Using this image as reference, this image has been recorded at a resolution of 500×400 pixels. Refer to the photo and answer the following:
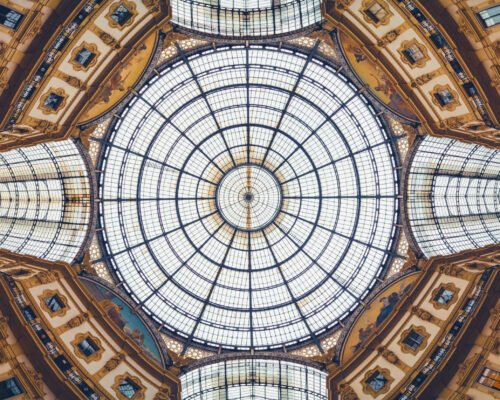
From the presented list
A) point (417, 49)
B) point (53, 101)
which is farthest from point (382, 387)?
point (53, 101)

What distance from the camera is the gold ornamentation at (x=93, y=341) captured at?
23.5m

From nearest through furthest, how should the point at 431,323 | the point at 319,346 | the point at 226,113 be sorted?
the point at 431,323
the point at 319,346
the point at 226,113

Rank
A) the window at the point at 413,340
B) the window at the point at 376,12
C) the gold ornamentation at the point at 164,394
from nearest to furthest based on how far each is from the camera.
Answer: the window at the point at 376,12 → the window at the point at 413,340 → the gold ornamentation at the point at 164,394

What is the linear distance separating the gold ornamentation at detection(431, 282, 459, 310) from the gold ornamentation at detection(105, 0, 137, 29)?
2055 centimetres

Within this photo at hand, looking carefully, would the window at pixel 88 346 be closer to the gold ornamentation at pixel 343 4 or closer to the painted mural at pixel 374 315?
the painted mural at pixel 374 315

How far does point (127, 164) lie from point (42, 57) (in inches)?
374

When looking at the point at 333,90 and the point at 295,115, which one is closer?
the point at 333,90

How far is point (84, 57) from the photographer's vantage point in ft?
70.9

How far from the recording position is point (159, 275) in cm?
2972

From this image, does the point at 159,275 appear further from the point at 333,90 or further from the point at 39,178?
the point at 333,90

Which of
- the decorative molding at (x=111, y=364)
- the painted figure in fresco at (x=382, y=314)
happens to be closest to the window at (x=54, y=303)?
the decorative molding at (x=111, y=364)

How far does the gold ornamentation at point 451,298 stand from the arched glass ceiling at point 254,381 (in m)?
8.38

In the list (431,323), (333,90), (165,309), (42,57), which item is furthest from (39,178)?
(431,323)

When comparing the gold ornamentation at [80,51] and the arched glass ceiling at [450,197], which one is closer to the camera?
the gold ornamentation at [80,51]
